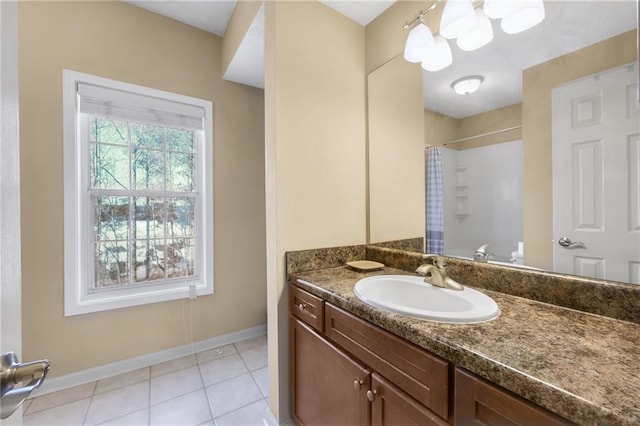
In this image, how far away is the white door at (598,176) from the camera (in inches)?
32.4

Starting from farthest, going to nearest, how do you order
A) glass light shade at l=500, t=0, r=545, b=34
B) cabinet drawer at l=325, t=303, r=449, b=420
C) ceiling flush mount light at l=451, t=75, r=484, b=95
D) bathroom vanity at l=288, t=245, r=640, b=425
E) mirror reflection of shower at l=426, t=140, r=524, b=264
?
ceiling flush mount light at l=451, t=75, r=484, b=95 < mirror reflection of shower at l=426, t=140, r=524, b=264 < glass light shade at l=500, t=0, r=545, b=34 < cabinet drawer at l=325, t=303, r=449, b=420 < bathroom vanity at l=288, t=245, r=640, b=425

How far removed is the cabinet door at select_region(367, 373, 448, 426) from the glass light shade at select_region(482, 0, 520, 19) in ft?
4.94

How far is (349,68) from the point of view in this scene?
172 cm

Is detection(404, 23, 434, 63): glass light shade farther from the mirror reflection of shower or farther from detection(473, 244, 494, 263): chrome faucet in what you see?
detection(473, 244, 494, 263): chrome faucet

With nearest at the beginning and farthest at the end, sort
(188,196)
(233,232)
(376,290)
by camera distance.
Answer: (376,290) < (188,196) < (233,232)

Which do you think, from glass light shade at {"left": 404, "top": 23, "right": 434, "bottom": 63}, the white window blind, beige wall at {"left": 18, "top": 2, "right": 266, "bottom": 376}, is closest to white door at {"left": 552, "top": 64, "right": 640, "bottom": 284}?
glass light shade at {"left": 404, "top": 23, "right": 434, "bottom": 63}

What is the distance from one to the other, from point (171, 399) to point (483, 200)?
2.25 meters

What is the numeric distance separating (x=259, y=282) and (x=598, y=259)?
2.43 m

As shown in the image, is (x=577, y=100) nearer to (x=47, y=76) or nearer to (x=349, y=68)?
(x=349, y=68)

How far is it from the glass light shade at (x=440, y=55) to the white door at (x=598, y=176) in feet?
1.89

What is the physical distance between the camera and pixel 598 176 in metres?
0.88

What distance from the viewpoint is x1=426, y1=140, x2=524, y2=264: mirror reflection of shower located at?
3.69ft

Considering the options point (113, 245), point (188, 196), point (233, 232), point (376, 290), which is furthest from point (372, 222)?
point (113, 245)

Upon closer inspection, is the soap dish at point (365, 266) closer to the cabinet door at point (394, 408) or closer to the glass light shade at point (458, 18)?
the cabinet door at point (394, 408)
